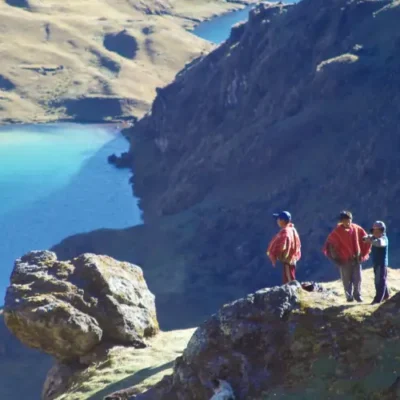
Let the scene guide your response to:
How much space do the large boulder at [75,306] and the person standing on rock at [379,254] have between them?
37.1 ft

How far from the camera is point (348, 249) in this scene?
2834 cm

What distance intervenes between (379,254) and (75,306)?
1325 cm

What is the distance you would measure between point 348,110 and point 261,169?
2139cm

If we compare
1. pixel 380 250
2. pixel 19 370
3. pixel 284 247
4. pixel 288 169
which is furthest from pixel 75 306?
pixel 288 169

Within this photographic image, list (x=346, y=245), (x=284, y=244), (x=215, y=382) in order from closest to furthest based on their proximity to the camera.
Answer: (x=215, y=382) → (x=346, y=245) → (x=284, y=244)

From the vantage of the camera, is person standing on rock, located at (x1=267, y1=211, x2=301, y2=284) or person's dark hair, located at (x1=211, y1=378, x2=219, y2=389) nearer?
person's dark hair, located at (x1=211, y1=378, x2=219, y2=389)

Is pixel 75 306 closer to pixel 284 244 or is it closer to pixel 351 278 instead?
pixel 284 244

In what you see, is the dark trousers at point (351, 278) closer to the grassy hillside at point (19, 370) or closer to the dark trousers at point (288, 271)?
the dark trousers at point (288, 271)

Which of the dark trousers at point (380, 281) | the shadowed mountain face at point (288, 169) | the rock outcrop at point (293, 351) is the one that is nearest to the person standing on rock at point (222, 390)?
the rock outcrop at point (293, 351)

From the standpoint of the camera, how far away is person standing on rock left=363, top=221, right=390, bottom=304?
90.6 ft

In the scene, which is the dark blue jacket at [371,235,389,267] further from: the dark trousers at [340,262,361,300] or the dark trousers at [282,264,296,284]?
the dark trousers at [282,264,296,284]

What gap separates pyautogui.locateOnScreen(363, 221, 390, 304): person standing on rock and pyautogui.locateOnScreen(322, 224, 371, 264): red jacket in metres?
0.54

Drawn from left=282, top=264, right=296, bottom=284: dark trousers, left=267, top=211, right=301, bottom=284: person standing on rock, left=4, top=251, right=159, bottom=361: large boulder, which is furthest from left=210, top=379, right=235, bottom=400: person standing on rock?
left=4, top=251, right=159, bottom=361: large boulder

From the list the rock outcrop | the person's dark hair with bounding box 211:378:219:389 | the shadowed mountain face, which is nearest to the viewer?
the rock outcrop
